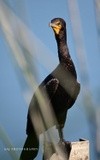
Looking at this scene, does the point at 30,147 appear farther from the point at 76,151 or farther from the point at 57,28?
the point at 57,28

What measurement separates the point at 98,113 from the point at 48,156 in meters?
0.66

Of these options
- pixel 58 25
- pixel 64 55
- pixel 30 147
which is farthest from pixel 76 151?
pixel 64 55

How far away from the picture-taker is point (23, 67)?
42cm

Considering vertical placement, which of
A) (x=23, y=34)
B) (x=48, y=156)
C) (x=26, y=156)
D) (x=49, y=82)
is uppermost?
(x=23, y=34)

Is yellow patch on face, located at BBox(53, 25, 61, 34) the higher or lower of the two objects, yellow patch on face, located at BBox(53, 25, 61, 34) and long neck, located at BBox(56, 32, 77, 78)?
the higher

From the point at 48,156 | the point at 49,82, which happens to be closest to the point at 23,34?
the point at 48,156

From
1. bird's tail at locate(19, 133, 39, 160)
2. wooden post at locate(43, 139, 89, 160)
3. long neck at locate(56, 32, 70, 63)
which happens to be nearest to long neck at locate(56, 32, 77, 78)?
long neck at locate(56, 32, 70, 63)

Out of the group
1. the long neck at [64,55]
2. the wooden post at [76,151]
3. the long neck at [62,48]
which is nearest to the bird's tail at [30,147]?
the wooden post at [76,151]

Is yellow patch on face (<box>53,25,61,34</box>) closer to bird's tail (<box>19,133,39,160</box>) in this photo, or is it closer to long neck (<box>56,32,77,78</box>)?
long neck (<box>56,32,77,78</box>)

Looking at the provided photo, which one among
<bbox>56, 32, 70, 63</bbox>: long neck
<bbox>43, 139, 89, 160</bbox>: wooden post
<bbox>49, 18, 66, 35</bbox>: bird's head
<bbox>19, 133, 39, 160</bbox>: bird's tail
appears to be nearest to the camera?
<bbox>43, 139, 89, 160</bbox>: wooden post

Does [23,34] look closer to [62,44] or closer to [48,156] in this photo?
[48,156]

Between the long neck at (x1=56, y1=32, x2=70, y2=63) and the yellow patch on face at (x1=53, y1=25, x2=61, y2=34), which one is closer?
the yellow patch on face at (x1=53, y1=25, x2=61, y2=34)

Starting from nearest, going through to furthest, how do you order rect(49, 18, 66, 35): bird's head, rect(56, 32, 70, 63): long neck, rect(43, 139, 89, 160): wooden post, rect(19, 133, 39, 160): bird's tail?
rect(43, 139, 89, 160): wooden post → rect(19, 133, 39, 160): bird's tail → rect(49, 18, 66, 35): bird's head → rect(56, 32, 70, 63): long neck

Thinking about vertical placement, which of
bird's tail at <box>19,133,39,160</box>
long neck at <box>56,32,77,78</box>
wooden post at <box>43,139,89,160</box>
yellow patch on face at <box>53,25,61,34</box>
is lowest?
bird's tail at <box>19,133,39,160</box>
